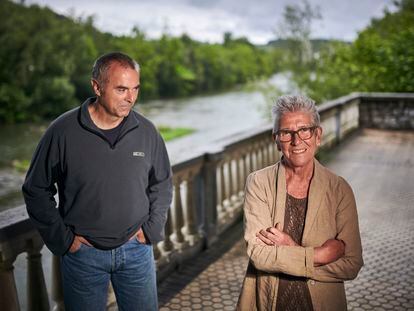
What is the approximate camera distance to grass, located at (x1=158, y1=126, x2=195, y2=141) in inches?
1138

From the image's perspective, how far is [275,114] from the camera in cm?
181

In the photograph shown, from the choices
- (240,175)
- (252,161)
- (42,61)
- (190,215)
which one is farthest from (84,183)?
(42,61)

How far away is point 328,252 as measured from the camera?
1706 millimetres

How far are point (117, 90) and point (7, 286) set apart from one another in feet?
3.67

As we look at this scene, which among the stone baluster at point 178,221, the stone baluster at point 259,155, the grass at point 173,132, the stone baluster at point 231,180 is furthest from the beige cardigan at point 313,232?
the grass at point 173,132

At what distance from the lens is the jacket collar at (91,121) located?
6.82ft

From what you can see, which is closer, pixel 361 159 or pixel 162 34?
pixel 361 159

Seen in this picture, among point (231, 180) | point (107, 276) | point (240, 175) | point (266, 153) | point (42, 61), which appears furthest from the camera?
point (42, 61)

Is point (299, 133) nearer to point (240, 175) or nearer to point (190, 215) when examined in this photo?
point (190, 215)

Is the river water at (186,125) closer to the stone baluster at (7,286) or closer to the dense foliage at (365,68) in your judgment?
the dense foliage at (365,68)

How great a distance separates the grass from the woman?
85.1 feet

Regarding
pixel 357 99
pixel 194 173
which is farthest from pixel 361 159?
pixel 194 173

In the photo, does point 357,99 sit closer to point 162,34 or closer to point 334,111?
point 334,111

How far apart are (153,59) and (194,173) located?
61446 millimetres
